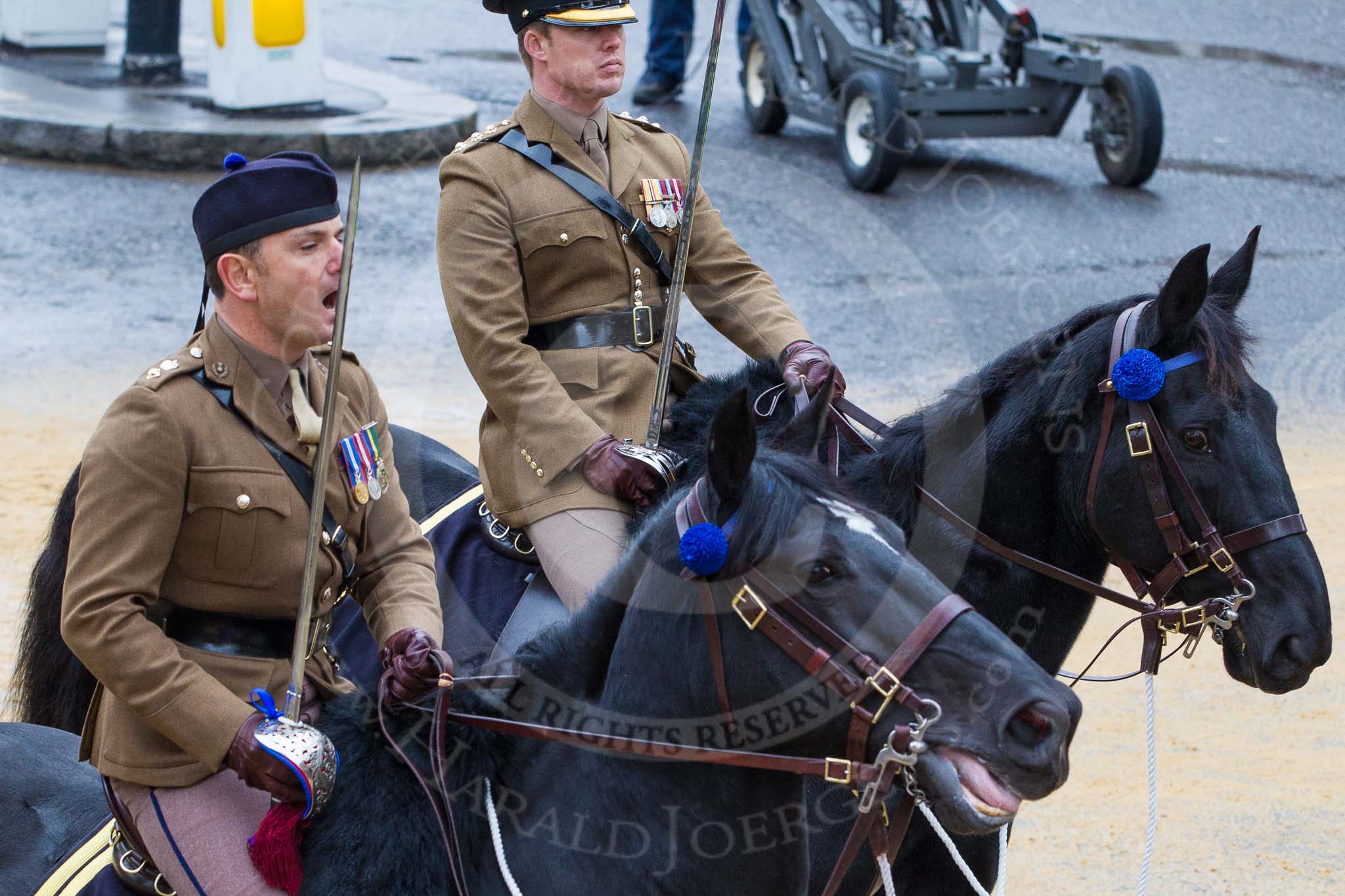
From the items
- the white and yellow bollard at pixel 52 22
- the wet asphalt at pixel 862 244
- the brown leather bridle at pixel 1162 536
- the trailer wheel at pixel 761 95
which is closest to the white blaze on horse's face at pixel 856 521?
the brown leather bridle at pixel 1162 536

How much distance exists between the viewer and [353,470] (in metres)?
2.68

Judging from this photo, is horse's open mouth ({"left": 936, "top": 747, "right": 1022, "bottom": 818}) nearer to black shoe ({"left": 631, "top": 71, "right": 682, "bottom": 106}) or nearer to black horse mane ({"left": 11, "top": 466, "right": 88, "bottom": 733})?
black horse mane ({"left": 11, "top": 466, "right": 88, "bottom": 733})

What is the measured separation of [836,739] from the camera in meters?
2.26

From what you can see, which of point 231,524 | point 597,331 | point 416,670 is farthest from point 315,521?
point 597,331

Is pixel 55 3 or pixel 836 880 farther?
pixel 55 3

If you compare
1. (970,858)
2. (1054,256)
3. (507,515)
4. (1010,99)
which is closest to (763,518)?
(970,858)

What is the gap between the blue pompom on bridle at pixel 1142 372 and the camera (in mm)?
2922

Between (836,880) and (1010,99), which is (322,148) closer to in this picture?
(1010,99)

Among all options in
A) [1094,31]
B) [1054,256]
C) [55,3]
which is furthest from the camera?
[1094,31]

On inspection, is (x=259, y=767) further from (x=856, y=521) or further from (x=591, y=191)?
(x=591, y=191)

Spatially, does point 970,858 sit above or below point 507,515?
below

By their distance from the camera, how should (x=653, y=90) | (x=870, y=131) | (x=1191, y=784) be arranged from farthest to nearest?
(x=653, y=90) → (x=870, y=131) → (x=1191, y=784)

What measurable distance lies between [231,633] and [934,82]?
9.07m

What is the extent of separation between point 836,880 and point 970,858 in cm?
79
